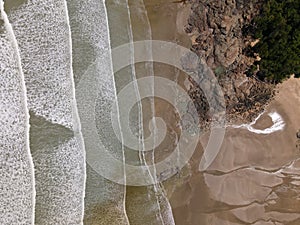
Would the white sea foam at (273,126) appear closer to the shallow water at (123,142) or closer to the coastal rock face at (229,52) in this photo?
the shallow water at (123,142)

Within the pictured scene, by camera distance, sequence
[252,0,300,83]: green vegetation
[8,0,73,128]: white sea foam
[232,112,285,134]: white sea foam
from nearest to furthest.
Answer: [8,0,73,128]: white sea foam < [252,0,300,83]: green vegetation < [232,112,285,134]: white sea foam

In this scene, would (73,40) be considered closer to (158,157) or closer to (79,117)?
(79,117)

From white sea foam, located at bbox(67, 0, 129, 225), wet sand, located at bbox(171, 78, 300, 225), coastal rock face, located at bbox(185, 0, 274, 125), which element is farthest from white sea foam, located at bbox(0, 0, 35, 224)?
coastal rock face, located at bbox(185, 0, 274, 125)

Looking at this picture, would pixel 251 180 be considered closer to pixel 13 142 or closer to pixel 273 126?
pixel 273 126

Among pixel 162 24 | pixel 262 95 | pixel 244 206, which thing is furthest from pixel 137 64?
pixel 244 206

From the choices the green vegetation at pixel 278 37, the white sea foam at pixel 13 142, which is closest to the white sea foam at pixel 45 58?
the white sea foam at pixel 13 142

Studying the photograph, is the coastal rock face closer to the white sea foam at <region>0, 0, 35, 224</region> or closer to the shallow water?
the shallow water
